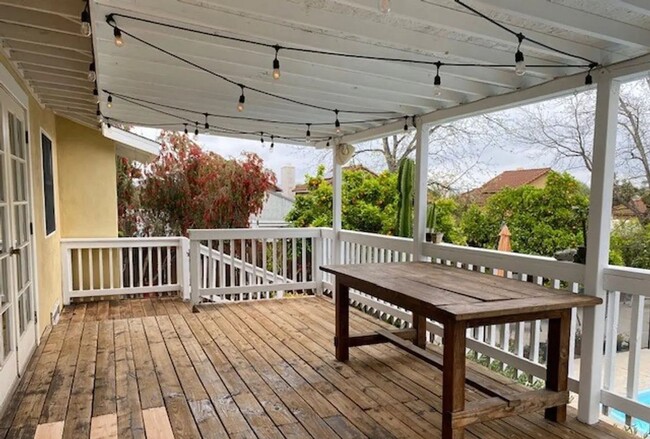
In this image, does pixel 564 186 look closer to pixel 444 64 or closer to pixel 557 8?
pixel 444 64

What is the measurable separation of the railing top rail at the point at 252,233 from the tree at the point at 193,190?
2.38 meters

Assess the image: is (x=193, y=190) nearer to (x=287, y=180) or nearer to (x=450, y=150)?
(x=287, y=180)

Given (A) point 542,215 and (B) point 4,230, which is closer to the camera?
(B) point 4,230

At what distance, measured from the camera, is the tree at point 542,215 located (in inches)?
184

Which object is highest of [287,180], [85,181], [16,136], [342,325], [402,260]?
[16,136]

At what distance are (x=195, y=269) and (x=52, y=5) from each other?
3.52 metres

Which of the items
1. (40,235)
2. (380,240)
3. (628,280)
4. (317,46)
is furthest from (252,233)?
(628,280)

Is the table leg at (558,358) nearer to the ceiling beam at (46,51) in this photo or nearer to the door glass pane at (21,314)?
the ceiling beam at (46,51)

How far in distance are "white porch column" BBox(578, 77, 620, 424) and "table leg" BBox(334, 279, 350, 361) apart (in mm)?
1684

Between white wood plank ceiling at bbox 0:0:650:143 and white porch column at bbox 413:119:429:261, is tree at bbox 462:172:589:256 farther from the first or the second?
white wood plank ceiling at bbox 0:0:650:143

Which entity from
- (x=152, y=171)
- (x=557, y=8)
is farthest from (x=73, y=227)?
(x=557, y=8)

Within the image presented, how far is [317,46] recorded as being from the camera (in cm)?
256

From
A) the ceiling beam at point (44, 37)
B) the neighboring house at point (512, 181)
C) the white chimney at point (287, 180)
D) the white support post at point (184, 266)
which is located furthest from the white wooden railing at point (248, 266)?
the white chimney at point (287, 180)

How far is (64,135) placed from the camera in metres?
5.63
